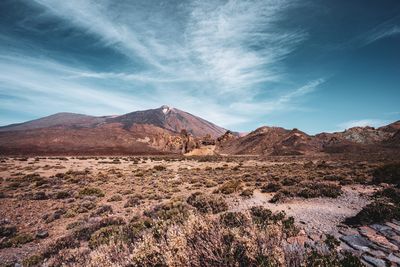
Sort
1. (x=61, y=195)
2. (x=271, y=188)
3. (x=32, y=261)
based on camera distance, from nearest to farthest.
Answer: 1. (x=32, y=261)
2. (x=271, y=188)
3. (x=61, y=195)

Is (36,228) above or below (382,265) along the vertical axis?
below

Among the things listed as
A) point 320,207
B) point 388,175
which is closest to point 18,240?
point 320,207

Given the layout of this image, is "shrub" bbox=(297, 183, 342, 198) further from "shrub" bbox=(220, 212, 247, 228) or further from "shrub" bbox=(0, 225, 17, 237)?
"shrub" bbox=(0, 225, 17, 237)

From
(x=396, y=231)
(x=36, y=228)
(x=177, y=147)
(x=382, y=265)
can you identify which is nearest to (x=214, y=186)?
(x=36, y=228)

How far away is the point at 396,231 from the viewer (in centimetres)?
601

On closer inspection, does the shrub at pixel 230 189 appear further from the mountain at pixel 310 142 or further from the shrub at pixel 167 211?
the mountain at pixel 310 142

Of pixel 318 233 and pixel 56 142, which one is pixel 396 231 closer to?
pixel 318 233

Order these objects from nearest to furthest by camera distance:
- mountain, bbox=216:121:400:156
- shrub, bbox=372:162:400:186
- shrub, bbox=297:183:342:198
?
1. shrub, bbox=297:183:342:198
2. shrub, bbox=372:162:400:186
3. mountain, bbox=216:121:400:156

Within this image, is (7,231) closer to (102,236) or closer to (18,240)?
(18,240)

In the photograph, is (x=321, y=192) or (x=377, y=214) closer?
(x=377, y=214)

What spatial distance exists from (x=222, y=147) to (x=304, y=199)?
356 ft

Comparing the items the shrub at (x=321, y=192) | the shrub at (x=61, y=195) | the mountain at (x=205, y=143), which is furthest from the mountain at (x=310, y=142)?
the shrub at (x=61, y=195)

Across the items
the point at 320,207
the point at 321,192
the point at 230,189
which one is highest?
the point at 321,192

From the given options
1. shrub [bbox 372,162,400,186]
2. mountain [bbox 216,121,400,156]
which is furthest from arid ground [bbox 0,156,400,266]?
mountain [bbox 216,121,400,156]
